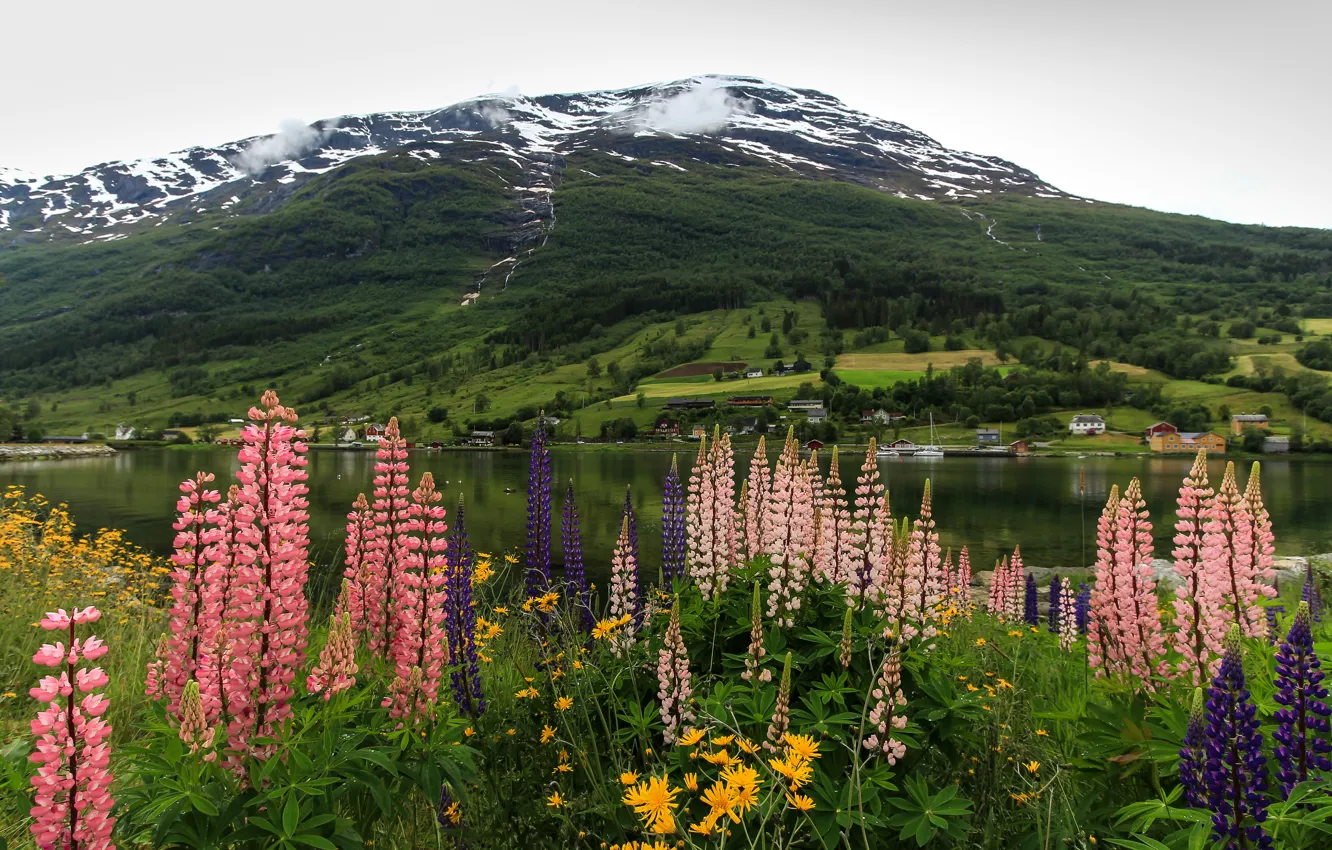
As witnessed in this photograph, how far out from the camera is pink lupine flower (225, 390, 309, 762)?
3.92 m

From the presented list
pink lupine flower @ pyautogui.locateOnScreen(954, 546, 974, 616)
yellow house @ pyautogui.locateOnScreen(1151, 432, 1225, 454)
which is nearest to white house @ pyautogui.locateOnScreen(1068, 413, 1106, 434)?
yellow house @ pyautogui.locateOnScreen(1151, 432, 1225, 454)

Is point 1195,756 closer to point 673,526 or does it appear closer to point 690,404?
point 673,526

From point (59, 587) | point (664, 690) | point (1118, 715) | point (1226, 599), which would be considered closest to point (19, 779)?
point (664, 690)

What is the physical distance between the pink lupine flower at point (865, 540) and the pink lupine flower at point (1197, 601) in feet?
6.97

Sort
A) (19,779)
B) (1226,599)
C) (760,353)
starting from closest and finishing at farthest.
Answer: (19,779), (1226,599), (760,353)

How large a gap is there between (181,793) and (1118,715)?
5312mm

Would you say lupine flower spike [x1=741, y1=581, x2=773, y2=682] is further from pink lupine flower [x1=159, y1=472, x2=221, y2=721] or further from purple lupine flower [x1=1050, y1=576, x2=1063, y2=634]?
purple lupine flower [x1=1050, y1=576, x2=1063, y2=634]

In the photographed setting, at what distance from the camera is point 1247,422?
379ft

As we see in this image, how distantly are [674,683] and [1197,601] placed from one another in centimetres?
379

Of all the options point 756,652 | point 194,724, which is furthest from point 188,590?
point 756,652

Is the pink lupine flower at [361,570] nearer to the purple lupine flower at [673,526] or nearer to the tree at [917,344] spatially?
the purple lupine flower at [673,526]

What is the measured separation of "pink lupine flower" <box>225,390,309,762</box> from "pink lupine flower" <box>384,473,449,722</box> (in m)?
0.61

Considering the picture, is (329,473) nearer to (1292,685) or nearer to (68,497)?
(68,497)

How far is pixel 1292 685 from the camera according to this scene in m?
3.18
